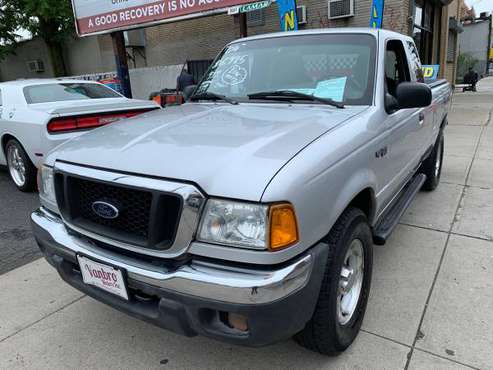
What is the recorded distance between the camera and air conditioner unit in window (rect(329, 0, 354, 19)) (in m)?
12.1

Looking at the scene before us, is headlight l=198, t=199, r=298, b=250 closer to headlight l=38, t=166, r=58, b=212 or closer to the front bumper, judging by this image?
the front bumper

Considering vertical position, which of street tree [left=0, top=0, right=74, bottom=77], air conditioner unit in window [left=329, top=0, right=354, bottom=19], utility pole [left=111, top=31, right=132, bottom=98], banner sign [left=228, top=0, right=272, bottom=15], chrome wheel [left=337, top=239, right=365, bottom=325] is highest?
street tree [left=0, top=0, right=74, bottom=77]

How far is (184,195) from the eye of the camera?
1704mm

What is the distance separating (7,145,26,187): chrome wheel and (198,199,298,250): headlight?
183 inches

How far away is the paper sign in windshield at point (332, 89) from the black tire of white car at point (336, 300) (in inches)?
36.0

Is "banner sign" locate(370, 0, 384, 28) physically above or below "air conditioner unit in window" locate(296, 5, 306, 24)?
below

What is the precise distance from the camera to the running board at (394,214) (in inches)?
109

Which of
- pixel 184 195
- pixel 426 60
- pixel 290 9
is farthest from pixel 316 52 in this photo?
pixel 426 60

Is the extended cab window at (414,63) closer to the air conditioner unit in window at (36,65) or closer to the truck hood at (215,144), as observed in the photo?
the truck hood at (215,144)

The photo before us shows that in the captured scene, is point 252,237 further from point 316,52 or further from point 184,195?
point 316,52

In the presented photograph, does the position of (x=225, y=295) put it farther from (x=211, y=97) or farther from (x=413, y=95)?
(x=211, y=97)

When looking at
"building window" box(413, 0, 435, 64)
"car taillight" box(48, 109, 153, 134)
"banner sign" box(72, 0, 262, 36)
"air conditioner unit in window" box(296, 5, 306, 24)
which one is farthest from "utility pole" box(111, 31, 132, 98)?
"building window" box(413, 0, 435, 64)

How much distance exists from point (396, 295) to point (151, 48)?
58.7 ft

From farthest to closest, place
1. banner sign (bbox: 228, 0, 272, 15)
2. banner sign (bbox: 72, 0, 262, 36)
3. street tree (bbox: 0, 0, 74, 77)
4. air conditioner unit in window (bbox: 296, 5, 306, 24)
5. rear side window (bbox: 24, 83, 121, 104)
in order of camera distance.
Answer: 1. street tree (bbox: 0, 0, 74, 77)
2. air conditioner unit in window (bbox: 296, 5, 306, 24)
3. banner sign (bbox: 72, 0, 262, 36)
4. banner sign (bbox: 228, 0, 272, 15)
5. rear side window (bbox: 24, 83, 121, 104)
